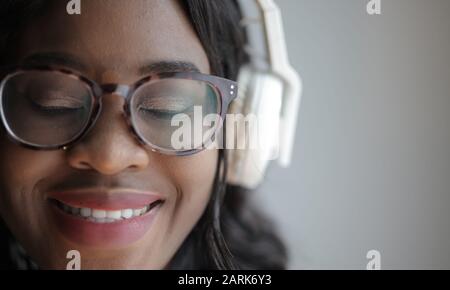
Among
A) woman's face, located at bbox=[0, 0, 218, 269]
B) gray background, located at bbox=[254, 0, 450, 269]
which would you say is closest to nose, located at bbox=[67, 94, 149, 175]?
woman's face, located at bbox=[0, 0, 218, 269]

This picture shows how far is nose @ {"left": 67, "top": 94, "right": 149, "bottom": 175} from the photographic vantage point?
1.93 ft

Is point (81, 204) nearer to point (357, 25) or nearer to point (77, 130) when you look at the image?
point (77, 130)

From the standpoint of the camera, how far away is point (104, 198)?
63 cm

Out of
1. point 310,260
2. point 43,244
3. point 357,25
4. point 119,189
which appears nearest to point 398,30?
point 357,25

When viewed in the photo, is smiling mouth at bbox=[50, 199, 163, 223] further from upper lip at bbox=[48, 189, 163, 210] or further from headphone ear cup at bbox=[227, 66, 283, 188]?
headphone ear cup at bbox=[227, 66, 283, 188]

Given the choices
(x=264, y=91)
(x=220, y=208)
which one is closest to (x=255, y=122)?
(x=264, y=91)

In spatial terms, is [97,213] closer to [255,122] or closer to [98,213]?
[98,213]

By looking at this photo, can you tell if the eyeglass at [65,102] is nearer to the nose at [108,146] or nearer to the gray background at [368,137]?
the nose at [108,146]

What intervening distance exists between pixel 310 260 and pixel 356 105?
30 centimetres

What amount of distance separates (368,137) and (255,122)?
0.81 feet

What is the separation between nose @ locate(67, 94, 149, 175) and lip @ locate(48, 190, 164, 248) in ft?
0.14

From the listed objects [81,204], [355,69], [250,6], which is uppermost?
[250,6]

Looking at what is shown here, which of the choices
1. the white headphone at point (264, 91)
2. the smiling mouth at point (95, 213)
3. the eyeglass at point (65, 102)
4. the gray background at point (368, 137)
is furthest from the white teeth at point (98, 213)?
the gray background at point (368, 137)
